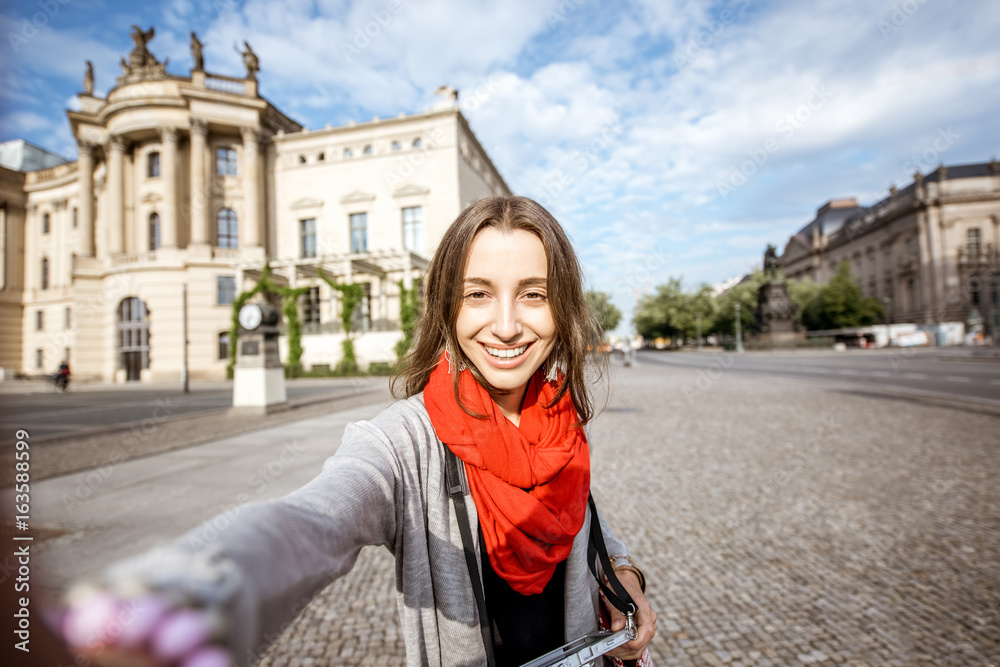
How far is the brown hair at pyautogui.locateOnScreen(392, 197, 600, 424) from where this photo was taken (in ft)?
4.77

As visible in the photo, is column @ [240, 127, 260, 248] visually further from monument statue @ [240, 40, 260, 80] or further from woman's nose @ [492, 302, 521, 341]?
woman's nose @ [492, 302, 521, 341]

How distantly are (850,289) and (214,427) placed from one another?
2528 inches

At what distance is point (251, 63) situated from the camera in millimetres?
33188

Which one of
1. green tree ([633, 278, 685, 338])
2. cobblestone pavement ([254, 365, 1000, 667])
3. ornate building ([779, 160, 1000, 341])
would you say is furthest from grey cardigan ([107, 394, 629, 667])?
ornate building ([779, 160, 1000, 341])

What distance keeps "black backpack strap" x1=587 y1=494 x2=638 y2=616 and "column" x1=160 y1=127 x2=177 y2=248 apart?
3738cm

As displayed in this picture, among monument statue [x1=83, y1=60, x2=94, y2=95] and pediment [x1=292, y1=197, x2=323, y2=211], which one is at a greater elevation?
monument statue [x1=83, y1=60, x2=94, y2=95]

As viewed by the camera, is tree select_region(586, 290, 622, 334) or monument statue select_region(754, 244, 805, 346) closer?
tree select_region(586, 290, 622, 334)

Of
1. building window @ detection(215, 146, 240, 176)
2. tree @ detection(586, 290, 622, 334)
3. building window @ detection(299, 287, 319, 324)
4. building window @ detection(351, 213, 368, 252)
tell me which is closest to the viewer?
tree @ detection(586, 290, 622, 334)

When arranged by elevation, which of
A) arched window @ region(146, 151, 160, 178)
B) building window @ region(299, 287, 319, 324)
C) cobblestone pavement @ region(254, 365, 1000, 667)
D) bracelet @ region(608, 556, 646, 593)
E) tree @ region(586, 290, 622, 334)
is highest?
arched window @ region(146, 151, 160, 178)

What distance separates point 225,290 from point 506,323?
117 feet

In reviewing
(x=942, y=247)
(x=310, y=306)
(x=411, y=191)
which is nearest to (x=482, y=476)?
(x=310, y=306)

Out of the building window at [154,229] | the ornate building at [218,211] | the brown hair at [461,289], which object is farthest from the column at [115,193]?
the brown hair at [461,289]

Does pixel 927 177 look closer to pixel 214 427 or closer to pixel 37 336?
pixel 214 427

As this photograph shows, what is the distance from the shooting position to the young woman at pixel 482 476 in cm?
98
